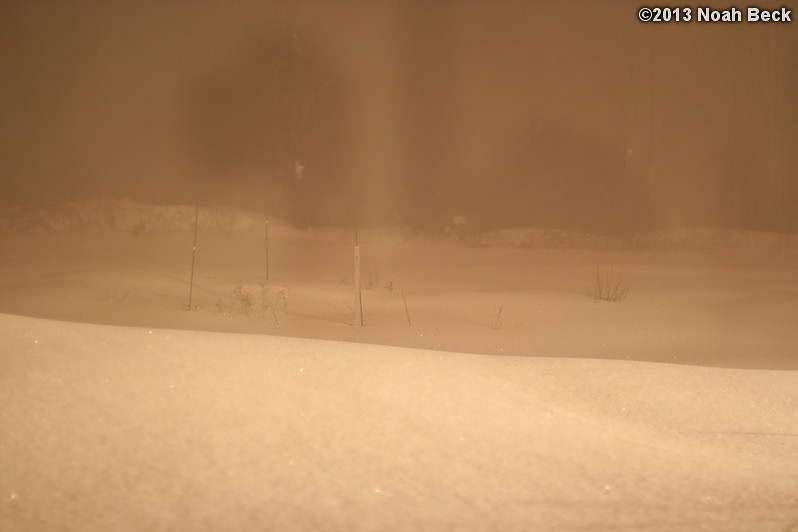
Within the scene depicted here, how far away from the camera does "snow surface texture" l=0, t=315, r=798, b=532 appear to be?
5.91 feet

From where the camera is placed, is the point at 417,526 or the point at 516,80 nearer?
the point at 417,526

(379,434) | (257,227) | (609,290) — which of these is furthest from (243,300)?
(257,227)

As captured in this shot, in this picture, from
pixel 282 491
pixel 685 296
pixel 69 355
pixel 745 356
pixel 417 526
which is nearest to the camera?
pixel 417 526

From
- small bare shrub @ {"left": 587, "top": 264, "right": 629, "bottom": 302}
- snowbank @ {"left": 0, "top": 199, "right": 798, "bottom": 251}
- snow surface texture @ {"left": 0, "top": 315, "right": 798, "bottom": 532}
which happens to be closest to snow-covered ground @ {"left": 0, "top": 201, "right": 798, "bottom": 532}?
snow surface texture @ {"left": 0, "top": 315, "right": 798, "bottom": 532}

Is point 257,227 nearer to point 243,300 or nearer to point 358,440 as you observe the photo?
point 243,300

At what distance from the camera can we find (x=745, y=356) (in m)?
4.73

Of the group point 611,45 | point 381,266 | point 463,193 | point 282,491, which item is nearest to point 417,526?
point 282,491

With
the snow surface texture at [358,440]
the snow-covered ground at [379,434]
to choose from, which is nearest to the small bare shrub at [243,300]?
the snow-covered ground at [379,434]

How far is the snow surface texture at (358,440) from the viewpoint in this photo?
1801 millimetres

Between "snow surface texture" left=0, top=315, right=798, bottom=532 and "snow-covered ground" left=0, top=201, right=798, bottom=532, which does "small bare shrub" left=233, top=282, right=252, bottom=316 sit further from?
"snow surface texture" left=0, top=315, right=798, bottom=532

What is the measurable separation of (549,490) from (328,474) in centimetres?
55

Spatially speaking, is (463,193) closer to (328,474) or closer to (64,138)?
(64,138)

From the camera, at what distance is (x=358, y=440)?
86.4 inches

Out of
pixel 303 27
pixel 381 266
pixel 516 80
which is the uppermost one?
pixel 303 27
